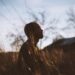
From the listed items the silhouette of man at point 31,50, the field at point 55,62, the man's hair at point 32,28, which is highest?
the man's hair at point 32,28

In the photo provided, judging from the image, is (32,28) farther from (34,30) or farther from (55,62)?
(55,62)

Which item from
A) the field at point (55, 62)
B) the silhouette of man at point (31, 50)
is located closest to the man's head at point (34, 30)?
the silhouette of man at point (31, 50)

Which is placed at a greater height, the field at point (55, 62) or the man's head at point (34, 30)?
the man's head at point (34, 30)

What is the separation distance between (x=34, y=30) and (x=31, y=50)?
0.38 metres

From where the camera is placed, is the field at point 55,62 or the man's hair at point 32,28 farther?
the field at point 55,62

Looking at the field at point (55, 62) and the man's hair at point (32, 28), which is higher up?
the man's hair at point (32, 28)

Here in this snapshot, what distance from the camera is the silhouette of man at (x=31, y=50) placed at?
22.2 feet

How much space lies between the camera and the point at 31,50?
6.77m

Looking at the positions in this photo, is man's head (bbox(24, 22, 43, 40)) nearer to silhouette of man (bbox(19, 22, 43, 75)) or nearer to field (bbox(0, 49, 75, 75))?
silhouette of man (bbox(19, 22, 43, 75))

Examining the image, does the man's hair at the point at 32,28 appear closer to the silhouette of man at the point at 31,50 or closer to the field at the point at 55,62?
the silhouette of man at the point at 31,50

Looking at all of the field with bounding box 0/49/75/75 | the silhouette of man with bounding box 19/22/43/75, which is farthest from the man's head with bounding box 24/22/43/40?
the field with bounding box 0/49/75/75

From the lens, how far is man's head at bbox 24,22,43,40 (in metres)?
6.80

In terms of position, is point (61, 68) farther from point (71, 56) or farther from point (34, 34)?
point (34, 34)

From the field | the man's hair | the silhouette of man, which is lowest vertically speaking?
the field
